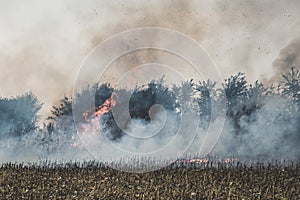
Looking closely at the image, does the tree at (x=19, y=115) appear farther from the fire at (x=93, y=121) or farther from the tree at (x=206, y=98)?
the tree at (x=206, y=98)

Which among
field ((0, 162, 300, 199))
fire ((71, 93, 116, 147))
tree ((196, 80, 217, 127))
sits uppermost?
tree ((196, 80, 217, 127))

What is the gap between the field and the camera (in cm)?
1524

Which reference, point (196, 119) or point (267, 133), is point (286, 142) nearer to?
point (267, 133)

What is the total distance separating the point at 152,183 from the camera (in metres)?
17.0

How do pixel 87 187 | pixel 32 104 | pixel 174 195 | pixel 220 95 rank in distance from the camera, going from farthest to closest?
pixel 32 104 → pixel 220 95 → pixel 87 187 → pixel 174 195

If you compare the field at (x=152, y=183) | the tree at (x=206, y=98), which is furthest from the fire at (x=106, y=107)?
the field at (x=152, y=183)

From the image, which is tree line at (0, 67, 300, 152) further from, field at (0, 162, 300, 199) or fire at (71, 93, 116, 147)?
field at (0, 162, 300, 199)

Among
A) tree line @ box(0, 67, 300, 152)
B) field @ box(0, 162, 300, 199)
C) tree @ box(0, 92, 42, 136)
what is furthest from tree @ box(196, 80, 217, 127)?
field @ box(0, 162, 300, 199)

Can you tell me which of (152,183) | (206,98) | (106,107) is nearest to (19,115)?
(106,107)

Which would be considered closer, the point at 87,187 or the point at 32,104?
the point at 87,187

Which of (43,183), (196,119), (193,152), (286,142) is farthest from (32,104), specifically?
(43,183)

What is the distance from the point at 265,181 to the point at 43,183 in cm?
762

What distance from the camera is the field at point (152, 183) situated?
50.0 feet

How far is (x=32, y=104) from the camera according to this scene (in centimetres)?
5606
